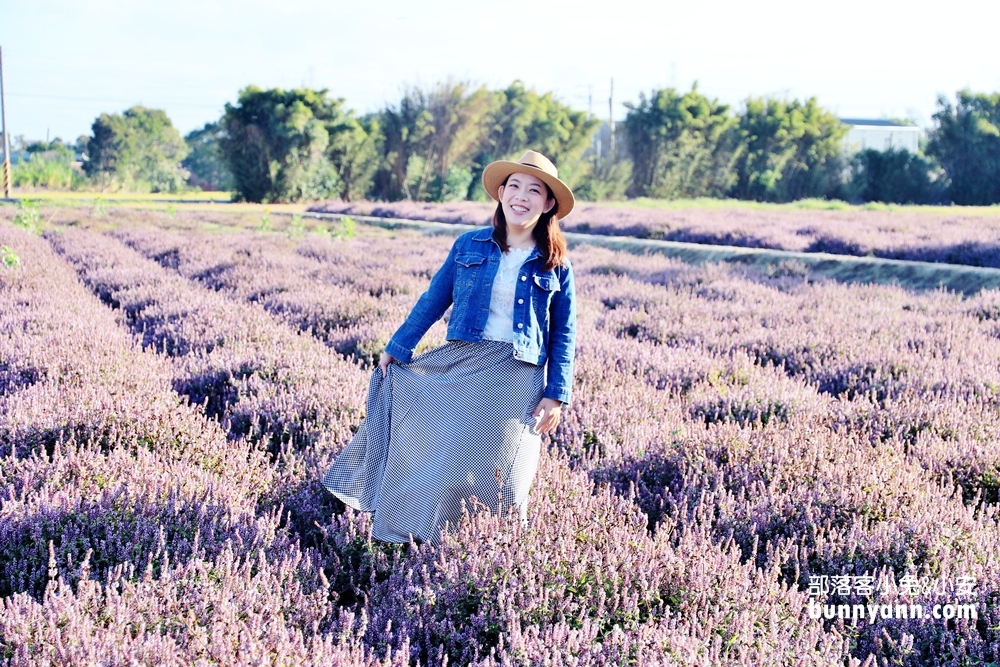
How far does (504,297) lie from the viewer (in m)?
2.77

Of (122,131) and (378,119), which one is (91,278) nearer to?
(378,119)

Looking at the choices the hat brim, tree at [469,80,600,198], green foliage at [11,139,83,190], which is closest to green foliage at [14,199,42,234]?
the hat brim

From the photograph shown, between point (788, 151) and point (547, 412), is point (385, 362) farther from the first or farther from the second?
point (788, 151)

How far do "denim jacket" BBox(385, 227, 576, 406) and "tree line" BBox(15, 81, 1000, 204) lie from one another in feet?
112

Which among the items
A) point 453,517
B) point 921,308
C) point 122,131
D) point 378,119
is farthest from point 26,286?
point 122,131

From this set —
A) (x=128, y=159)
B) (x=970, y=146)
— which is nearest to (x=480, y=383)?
(x=970, y=146)

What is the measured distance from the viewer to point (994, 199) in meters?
33.1

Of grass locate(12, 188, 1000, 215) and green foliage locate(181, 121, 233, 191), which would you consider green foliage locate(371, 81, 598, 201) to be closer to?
grass locate(12, 188, 1000, 215)

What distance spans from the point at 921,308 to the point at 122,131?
55.6 metres

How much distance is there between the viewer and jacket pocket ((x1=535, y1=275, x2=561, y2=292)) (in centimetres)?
272

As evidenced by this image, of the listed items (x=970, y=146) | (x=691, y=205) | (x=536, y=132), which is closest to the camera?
(x=691, y=205)

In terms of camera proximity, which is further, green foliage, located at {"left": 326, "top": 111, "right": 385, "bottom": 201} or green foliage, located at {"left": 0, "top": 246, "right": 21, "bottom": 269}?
green foliage, located at {"left": 326, "top": 111, "right": 385, "bottom": 201}

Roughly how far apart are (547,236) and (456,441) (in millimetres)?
750

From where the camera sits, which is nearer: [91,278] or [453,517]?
[453,517]
